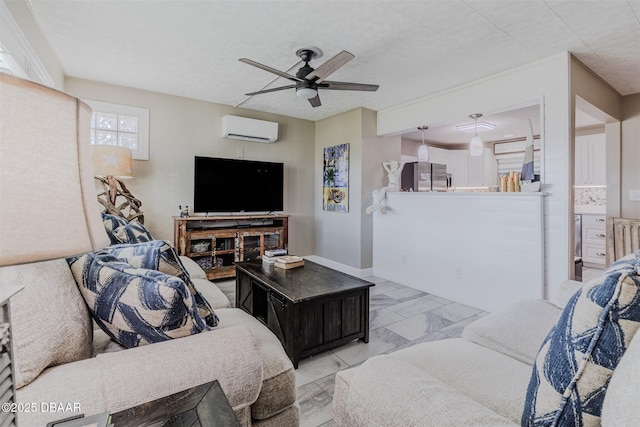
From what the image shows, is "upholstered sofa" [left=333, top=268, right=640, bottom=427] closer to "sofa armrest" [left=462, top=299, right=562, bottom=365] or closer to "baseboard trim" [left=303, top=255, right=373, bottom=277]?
"sofa armrest" [left=462, top=299, right=562, bottom=365]

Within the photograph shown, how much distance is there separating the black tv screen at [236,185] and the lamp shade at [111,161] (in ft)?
3.10

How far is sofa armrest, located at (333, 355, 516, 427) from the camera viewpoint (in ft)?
2.55

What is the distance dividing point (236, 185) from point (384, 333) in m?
2.96

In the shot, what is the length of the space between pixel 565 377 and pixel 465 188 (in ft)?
23.4

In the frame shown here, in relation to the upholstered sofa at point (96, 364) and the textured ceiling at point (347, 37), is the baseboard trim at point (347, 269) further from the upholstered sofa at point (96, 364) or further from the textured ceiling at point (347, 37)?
the upholstered sofa at point (96, 364)

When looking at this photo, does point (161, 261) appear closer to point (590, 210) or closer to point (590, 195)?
point (590, 210)

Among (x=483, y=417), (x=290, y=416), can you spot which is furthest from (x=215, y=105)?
(x=483, y=417)

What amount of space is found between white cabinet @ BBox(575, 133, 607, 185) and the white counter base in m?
3.67

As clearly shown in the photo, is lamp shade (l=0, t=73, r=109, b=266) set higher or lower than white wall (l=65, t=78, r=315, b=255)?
lower

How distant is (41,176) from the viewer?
20.1 inches

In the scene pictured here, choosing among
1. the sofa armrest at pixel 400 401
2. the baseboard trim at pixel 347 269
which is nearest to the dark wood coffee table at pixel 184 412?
the sofa armrest at pixel 400 401

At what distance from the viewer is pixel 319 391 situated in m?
1.86

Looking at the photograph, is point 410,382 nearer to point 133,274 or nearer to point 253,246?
point 133,274

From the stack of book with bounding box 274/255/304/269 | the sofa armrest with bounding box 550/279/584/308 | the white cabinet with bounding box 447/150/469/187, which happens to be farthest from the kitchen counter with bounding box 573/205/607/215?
the stack of book with bounding box 274/255/304/269
